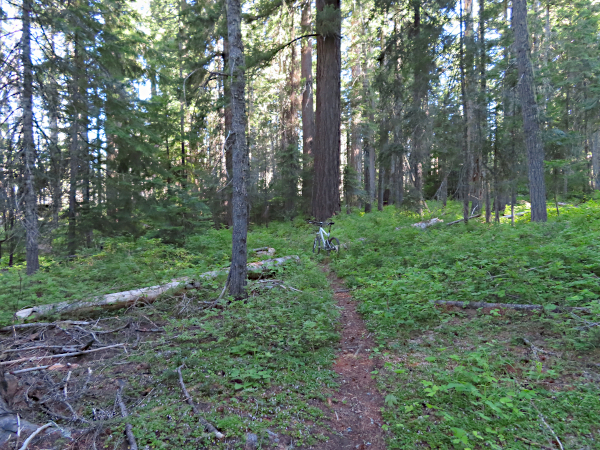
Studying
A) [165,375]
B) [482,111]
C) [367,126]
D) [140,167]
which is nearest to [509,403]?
[165,375]

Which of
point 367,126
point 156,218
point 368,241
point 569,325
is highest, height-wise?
point 367,126

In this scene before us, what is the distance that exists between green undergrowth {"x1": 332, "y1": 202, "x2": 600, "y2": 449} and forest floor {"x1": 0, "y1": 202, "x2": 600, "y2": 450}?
0.02 meters

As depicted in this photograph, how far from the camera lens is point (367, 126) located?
19000 millimetres

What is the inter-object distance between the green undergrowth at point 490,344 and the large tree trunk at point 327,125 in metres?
5.86

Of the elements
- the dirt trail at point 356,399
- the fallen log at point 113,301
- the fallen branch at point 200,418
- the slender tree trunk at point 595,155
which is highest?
the slender tree trunk at point 595,155

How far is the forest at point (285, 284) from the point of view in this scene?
2.73m

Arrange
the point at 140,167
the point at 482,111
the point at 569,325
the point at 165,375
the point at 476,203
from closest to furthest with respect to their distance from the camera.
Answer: the point at 165,375 → the point at 569,325 → the point at 482,111 → the point at 140,167 → the point at 476,203

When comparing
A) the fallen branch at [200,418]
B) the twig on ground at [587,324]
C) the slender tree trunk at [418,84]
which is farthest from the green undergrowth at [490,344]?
the slender tree trunk at [418,84]

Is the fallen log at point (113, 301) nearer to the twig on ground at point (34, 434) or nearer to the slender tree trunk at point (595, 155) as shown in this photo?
the twig on ground at point (34, 434)

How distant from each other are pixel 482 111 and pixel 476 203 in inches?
218

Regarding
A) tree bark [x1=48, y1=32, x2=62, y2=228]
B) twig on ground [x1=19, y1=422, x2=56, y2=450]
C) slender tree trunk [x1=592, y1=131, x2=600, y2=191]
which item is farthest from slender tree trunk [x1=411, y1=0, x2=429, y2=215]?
slender tree trunk [x1=592, y1=131, x2=600, y2=191]

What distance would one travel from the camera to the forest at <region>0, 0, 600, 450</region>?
2.73 metres

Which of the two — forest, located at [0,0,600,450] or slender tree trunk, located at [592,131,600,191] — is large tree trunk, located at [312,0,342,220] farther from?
slender tree trunk, located at [592,131,600,191]

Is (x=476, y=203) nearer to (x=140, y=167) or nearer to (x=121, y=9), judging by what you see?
(x=140, y=167)
